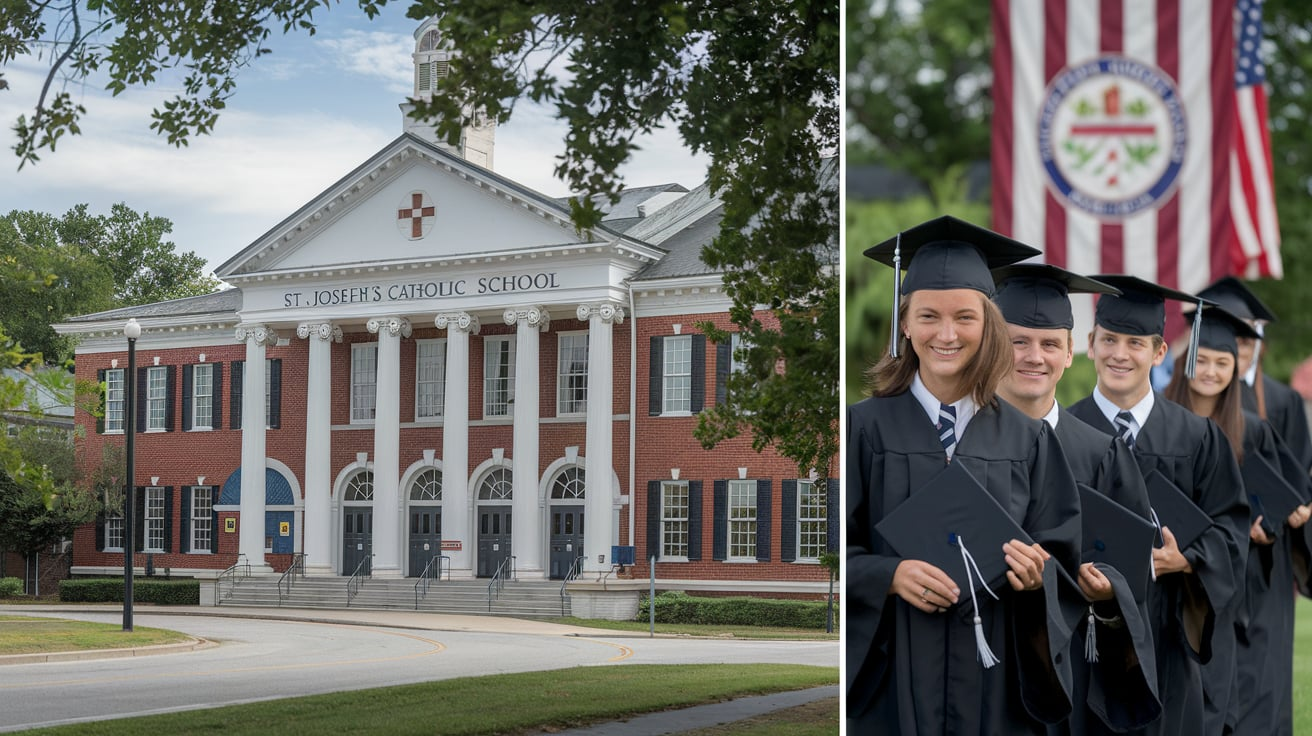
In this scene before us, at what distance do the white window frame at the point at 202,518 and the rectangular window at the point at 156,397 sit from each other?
326 millimetres

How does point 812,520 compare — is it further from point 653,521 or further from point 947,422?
point 947,422

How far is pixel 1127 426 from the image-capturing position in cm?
584

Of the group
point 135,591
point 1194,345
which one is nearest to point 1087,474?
point 1194,345

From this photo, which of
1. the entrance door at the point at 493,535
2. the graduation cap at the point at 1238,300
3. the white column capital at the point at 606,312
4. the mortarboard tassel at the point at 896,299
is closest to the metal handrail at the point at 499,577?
the entrance door at the point at 493,535

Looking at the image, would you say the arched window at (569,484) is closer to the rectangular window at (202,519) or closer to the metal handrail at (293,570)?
the metal handrail at (293,570)

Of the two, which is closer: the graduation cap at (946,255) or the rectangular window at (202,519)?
the graduation cap at (946,255)

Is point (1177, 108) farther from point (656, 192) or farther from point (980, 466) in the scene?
point (980, 466)

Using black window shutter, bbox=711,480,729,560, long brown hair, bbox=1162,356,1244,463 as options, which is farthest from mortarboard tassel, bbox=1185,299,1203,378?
black window shutter, bbox=711,480,729,560

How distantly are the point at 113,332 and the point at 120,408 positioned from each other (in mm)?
346

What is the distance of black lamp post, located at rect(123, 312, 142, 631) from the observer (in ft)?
19.6

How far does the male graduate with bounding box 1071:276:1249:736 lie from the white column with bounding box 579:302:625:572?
2024 mm

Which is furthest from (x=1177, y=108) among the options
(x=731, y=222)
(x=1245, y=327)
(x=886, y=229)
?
(x=731, y=222)

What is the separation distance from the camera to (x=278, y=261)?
6.30 metres

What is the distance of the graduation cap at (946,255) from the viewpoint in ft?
14.6
